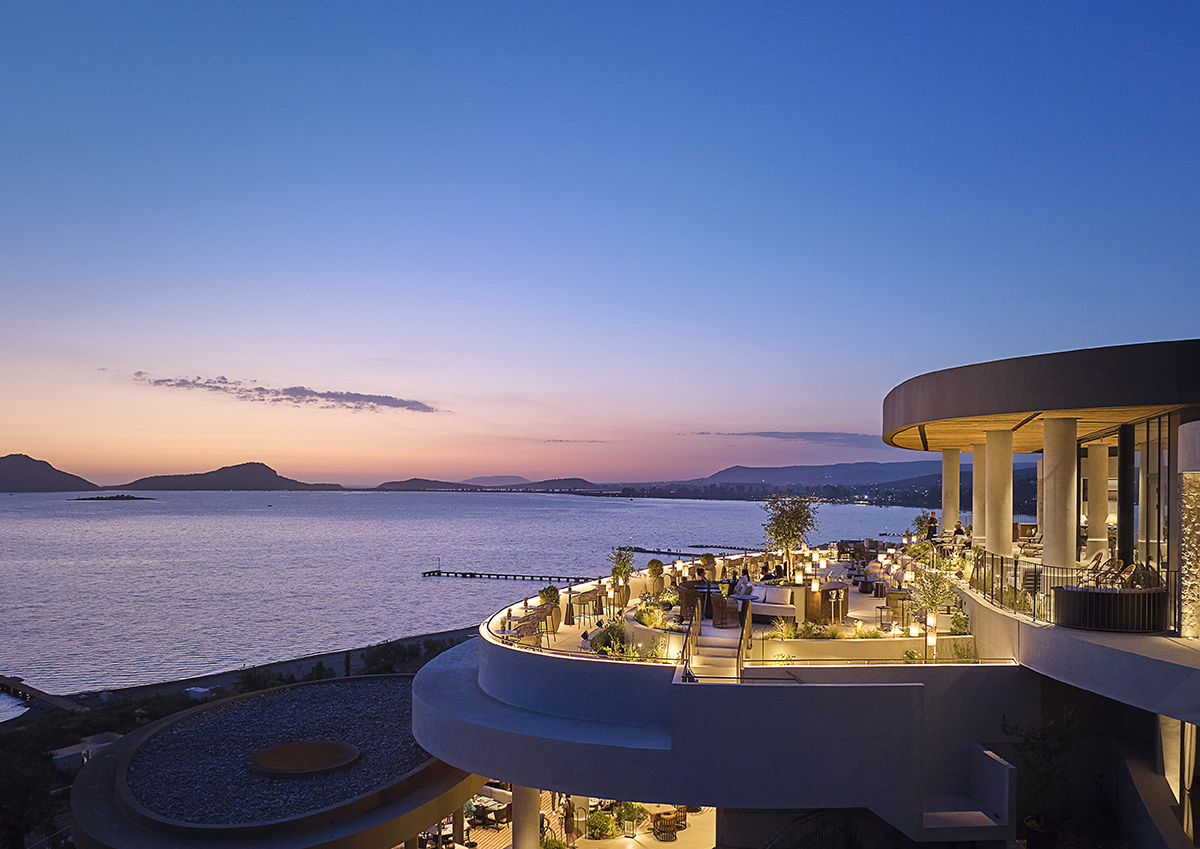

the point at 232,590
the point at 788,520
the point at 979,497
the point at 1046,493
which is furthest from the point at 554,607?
the point at 232,590

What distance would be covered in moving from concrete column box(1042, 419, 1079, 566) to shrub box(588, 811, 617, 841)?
35.2 feet

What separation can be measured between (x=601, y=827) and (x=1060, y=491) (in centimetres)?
1187

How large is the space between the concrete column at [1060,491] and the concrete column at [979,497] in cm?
301

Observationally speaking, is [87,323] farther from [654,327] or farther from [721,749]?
[654,327]

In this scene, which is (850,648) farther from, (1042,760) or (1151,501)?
(1151,501)

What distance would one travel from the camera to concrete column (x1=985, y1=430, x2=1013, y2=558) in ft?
56.9

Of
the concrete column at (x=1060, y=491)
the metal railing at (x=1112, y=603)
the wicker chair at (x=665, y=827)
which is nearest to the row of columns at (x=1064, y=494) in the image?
the concrete column at (x=1060, y=491)

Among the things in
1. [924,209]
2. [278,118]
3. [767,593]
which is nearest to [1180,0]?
[924,209]

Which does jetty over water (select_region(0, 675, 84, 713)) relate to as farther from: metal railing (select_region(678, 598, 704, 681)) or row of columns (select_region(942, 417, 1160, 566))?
row of columns (select_region(942, 417, 1160, 566))

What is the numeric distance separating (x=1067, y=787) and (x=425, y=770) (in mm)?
13205

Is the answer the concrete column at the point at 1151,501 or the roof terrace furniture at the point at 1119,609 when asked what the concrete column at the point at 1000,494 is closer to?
→ the concrete column at the point at 1151,501

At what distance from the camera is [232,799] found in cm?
1695

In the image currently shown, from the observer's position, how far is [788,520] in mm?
22266

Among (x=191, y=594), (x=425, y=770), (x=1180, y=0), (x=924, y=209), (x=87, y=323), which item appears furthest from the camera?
(x=191, y=594)
